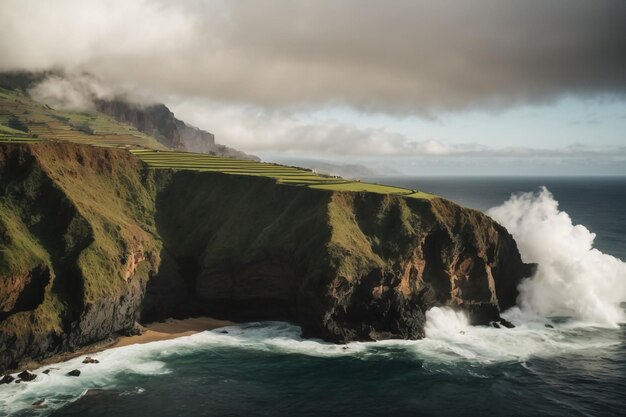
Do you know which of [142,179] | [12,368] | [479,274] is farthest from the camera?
[142,179]

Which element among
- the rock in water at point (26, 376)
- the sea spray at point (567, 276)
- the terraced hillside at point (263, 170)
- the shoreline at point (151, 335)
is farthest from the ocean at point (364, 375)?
the terraced hillside at point (263, 170)

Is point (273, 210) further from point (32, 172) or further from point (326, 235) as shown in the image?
point (32, 172)

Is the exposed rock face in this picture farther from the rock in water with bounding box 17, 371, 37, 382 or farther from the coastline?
the rock in water with bounding box 17, 371, 37, 382

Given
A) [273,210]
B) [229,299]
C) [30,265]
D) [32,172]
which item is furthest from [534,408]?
[32,172]

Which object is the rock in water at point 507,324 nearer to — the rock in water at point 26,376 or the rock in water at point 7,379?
the rock in water at point 26,376

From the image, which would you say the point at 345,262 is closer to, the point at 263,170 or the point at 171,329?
the point at 171,329

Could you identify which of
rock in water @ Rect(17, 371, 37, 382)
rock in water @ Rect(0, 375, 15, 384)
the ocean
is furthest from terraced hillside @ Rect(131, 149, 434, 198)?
rock in water @ Rect(0, 375, 15, 384)
